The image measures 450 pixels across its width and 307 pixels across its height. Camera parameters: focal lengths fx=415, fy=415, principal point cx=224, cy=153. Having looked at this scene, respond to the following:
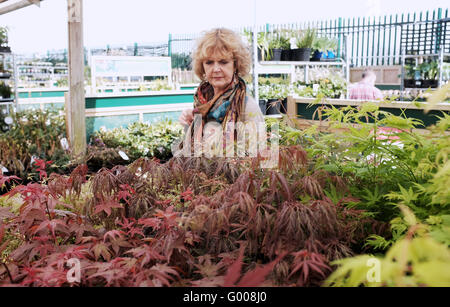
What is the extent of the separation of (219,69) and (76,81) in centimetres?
333

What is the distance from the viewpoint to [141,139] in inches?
238

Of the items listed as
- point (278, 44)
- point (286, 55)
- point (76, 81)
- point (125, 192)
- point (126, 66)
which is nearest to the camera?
point (125, 192)

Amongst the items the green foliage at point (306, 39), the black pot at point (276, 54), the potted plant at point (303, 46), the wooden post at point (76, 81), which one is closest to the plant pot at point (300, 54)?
the potted plant at point (303, 46)

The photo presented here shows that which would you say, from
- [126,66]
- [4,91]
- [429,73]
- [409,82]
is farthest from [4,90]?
[429,73]

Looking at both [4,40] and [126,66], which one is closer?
[4,40]

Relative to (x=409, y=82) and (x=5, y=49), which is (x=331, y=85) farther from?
(x=5, y=49)

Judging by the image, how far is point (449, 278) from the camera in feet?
1.90

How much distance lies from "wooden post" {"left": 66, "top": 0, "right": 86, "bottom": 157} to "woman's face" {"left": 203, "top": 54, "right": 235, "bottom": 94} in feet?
9.86

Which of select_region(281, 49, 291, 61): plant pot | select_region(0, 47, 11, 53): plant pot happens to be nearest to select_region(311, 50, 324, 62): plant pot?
select_region(281, 49, 291, 61): plant pot

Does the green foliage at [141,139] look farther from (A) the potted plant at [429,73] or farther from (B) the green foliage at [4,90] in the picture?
(A) the potted plant at [429,73]

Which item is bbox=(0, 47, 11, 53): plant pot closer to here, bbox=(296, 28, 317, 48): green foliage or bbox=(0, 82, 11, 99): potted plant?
bbox=(0, 82, 11, 99): potted plant

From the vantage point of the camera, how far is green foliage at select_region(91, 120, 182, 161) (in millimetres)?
5797

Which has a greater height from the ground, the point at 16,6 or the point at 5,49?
the point at 16,6

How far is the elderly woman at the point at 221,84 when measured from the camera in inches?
96.5
